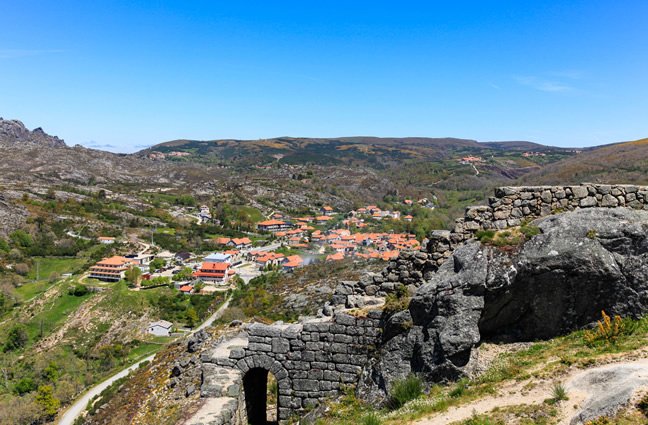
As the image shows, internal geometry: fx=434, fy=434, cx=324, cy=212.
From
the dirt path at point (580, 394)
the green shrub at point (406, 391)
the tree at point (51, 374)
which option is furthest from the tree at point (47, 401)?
the dirt path at point (580, 394)

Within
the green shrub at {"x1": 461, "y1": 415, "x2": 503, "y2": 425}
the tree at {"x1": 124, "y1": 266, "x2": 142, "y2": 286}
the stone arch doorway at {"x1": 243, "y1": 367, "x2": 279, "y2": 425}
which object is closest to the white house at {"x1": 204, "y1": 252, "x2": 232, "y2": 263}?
the tree at {"x1": 124, "y1": 266, "x2": 142, "y2": 286}

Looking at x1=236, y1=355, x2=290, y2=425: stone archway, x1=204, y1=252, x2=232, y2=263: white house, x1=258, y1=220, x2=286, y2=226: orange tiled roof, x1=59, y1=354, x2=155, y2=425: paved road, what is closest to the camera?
x1=236, y1=355, x2=290, y2=425: stone archway

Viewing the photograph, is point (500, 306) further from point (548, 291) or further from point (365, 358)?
point (365, 358)

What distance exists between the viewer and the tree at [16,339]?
2030 inches

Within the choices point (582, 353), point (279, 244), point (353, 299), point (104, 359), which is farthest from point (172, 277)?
point (582, 353)

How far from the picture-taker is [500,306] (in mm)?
9430

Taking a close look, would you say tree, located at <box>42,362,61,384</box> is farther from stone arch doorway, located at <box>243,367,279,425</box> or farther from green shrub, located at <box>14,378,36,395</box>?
stone arch doorway, located at <box>243,367,279,425</box>

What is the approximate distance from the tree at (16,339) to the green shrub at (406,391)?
58.3 m

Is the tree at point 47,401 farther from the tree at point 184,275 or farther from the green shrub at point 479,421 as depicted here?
the green shrub at point 479,421

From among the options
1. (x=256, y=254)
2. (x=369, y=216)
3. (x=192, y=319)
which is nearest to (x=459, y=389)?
(x=192, y=319)

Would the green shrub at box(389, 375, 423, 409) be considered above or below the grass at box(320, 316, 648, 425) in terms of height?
below

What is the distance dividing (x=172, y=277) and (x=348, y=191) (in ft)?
388

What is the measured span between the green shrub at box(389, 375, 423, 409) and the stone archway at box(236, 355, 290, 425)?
10.6ft

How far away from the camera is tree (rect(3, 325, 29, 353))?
169ft
